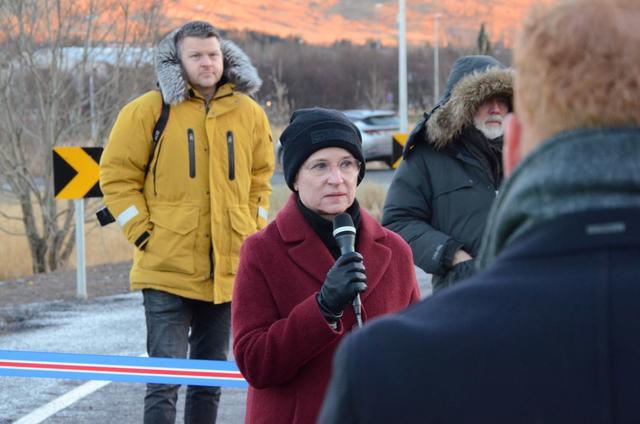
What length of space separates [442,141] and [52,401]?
3615 mm

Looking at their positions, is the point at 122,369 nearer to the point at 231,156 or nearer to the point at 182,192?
the point at 182,192

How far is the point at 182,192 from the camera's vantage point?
584 centimetres

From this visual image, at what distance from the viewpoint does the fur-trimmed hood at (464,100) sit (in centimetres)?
514

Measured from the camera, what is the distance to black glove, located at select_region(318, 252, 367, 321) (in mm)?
3475

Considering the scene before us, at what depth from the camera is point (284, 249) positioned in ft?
12.5

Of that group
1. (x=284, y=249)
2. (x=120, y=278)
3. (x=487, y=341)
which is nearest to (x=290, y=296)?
(x=284, y=249)

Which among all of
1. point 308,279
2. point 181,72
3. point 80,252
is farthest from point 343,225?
point 80,252

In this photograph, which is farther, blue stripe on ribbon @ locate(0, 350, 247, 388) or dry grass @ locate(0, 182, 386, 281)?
dry grass @ locate(0, 182, 386, 281)

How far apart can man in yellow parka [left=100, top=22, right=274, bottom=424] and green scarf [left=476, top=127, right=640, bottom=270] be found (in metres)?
4.41

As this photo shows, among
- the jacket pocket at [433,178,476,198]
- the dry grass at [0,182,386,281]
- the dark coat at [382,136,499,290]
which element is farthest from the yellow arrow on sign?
the jacket pocket at [433,178,476,198]

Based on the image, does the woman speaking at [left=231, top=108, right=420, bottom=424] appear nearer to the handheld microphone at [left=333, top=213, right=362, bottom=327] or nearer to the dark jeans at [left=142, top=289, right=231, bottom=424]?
the handheld microphone at [left=333, top=213, right=362, bottom=327]

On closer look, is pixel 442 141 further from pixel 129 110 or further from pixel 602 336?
pixel 602 336

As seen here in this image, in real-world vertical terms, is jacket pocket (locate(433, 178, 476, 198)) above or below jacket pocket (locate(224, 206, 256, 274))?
above

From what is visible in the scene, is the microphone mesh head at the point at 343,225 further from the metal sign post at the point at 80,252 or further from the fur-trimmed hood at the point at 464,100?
the metal sign post at the point at 80,252
